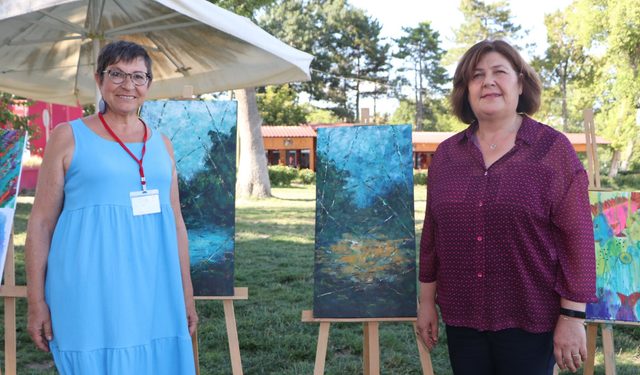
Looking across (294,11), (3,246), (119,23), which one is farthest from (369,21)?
(3,246)

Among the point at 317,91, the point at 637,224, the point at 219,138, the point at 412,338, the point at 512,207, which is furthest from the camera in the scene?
the point at 317,91

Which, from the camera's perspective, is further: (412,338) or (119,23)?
(119,23)

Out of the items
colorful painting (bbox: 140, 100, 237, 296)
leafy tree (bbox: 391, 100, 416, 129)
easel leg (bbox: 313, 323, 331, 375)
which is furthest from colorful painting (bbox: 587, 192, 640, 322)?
leafy tree (bbox: 391, 100, 416, 129)

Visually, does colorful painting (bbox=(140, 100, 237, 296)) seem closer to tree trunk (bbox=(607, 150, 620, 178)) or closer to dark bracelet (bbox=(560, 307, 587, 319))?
dark bracelet (bbox=(560, 307, 587, 319))

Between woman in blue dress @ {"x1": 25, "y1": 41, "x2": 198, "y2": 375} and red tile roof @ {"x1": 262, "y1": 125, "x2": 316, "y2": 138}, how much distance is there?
948 inches

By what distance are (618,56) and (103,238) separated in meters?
28.2

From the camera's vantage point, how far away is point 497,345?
182 centimetres

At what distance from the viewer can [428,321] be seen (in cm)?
209

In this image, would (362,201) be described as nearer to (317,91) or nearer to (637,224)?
(637,224)

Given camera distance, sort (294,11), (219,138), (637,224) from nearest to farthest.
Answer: (637,224)
(219,138)
(294,11)

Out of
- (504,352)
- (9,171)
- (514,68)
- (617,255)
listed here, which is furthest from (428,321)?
(9,171)

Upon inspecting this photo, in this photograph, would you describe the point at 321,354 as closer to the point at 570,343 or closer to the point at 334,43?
the point at 570,343

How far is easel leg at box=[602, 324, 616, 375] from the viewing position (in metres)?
2.49

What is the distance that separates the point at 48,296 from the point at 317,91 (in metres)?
29.5
